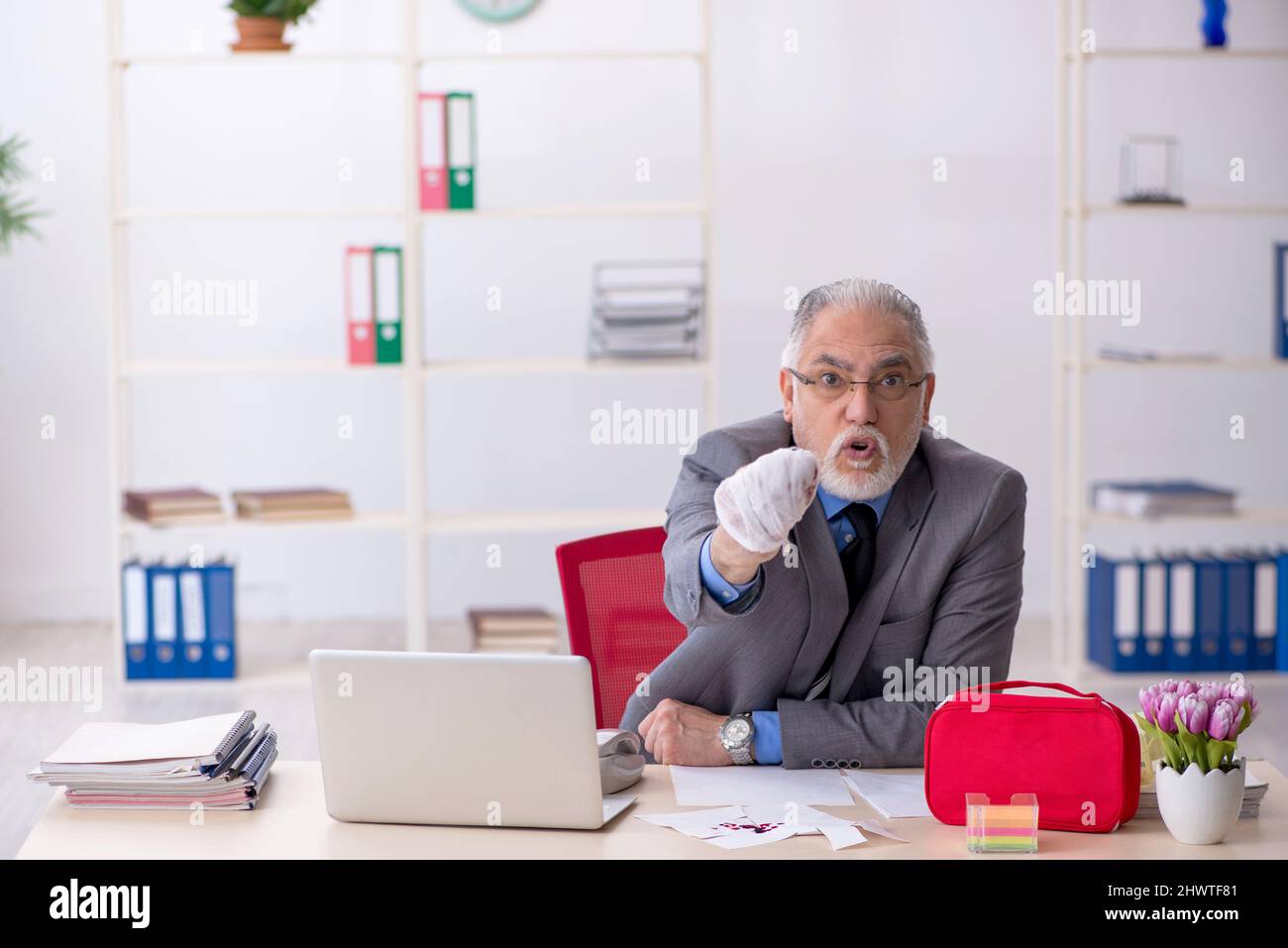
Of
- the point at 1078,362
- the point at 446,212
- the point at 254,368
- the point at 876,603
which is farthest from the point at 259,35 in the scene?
the point at 876,603

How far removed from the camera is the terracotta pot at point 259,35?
14.2ft

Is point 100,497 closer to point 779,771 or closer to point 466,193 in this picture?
point 466,193

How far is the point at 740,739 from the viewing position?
6.36 feet

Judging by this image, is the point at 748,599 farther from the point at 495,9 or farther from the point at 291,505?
the point at 495,9

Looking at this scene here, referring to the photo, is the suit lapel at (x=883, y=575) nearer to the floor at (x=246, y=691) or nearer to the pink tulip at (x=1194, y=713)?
the pink tulip at (x=1194, y=713)

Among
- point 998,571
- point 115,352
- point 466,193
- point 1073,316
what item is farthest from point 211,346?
point 998,571

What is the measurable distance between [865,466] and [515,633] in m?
2.77

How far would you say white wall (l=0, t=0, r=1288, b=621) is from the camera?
500 centimetres

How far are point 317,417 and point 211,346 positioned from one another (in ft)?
1.36

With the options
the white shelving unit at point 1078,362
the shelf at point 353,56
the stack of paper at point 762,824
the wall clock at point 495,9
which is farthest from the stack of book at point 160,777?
the wall clock at point 495,9

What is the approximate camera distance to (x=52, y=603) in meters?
5.18

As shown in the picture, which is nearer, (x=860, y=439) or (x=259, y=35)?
(x=860, y=439)
